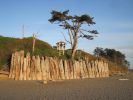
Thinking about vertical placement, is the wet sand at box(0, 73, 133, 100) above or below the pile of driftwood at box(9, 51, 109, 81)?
below

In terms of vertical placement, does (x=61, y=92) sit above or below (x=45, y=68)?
below

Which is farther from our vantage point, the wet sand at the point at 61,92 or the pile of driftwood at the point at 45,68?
the pile of driftwood at the point at 45,68

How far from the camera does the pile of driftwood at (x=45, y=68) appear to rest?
2019 cm

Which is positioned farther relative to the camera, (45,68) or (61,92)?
(45,68)

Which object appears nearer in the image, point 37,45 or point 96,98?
point 96,98

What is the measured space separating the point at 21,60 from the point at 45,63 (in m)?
1.94

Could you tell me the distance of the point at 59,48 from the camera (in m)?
31.5

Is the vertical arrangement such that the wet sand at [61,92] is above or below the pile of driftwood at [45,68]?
below

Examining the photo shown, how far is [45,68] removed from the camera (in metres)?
21.2

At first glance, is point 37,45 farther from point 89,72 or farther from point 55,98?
point 55,98

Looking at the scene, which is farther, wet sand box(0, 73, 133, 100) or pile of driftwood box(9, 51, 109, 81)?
pile of driftwood box(9, 51, 109, 81)

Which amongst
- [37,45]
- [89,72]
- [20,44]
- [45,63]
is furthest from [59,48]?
[45,63]

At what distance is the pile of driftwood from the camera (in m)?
20.2

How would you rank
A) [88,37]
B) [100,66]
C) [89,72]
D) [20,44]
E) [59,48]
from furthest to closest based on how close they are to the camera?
[88,37] → [59,48] → [20,44] → [100,66] → [89,72]
